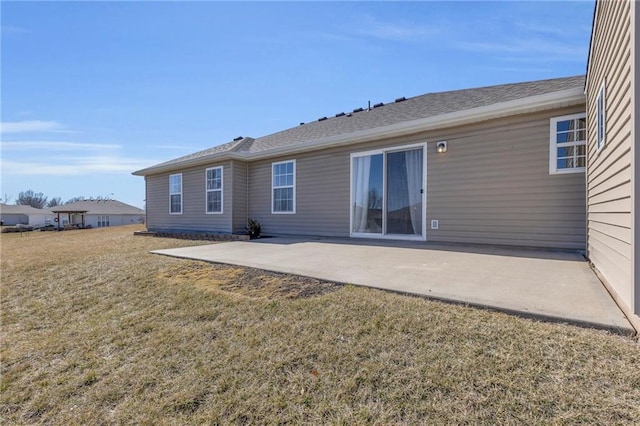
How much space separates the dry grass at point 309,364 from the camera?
1411mm

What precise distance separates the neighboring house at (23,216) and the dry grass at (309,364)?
58.2 metres

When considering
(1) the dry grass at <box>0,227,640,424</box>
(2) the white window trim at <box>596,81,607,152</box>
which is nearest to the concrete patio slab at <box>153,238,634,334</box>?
(1) the dry grass at <box>0,227,640,424</box>

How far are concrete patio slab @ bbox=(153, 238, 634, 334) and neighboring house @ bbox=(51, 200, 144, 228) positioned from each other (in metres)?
37.6

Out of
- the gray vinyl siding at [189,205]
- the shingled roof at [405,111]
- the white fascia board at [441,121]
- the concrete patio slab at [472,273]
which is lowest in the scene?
the concrete patio slab at [472,273]

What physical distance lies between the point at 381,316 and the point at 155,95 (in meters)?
11.8

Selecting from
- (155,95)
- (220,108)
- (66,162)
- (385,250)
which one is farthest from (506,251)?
(66,162)

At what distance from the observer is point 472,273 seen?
129 inches

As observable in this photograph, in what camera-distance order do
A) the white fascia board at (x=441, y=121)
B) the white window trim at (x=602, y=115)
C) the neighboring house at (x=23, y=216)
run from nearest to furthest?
the white window trim at (x=602, y=115) → the white fascia board at (x=441, y=121) → the neighboring house at (x=23, y=216)

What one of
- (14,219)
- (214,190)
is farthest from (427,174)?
(14,219)

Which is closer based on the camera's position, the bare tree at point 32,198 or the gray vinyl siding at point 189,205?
the gray vinyl siding at point 189,205

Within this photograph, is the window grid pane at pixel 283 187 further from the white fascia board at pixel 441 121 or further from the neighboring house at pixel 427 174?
the white fascia board at pixel 441 121

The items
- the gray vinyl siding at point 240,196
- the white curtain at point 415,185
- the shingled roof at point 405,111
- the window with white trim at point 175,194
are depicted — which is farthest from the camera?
the window with white trim at point 175,194

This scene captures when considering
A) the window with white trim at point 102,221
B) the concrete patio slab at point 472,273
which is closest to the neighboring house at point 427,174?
the concrete patio slab at point 472,273

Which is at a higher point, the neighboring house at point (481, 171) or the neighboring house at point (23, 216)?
the neighboring house at point (481, 171)
